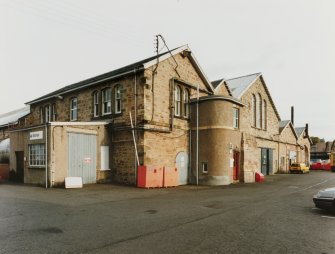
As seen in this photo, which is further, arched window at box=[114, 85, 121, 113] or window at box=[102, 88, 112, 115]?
window at box=[102, 88, 112, 115]

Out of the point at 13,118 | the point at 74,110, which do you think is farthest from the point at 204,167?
the point at 13,118

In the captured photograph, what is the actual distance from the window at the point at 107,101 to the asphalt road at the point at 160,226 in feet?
32.0

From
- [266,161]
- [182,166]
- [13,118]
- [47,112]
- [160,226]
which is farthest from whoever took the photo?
[266,161]

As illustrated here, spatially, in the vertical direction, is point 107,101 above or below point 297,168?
above

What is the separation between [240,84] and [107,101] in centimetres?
1612

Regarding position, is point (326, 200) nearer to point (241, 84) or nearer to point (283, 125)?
point (241, 84)

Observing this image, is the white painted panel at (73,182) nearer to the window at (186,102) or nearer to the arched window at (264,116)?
the window at (186,102)

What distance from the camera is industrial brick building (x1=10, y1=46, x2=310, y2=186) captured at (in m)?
18.0

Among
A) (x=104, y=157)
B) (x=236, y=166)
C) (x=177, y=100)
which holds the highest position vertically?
(x=177, y=100)

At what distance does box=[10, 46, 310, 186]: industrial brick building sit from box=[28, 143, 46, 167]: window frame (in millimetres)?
58

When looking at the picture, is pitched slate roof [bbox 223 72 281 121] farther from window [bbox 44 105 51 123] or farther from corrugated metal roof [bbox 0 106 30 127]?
corrugated metal roof [bbox 0 106 30 127]

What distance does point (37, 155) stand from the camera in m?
18.2

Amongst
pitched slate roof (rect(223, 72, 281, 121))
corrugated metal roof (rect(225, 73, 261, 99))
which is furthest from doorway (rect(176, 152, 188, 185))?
corrugated metal roof (rect(225, 73, 261, 99))

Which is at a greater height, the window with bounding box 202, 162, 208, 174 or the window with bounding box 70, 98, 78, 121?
the window with bounding box 70, 98, 78, 121
